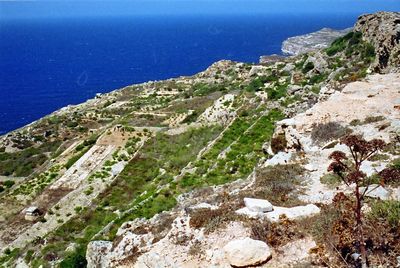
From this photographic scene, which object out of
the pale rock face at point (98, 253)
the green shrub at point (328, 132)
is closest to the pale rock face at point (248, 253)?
the pale rock face at point (98, 253)

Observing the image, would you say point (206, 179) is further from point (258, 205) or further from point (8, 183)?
point (8, 183)

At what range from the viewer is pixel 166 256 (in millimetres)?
12867

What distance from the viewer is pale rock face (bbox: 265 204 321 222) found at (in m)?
13.8

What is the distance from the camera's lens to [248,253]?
12016 millimetres

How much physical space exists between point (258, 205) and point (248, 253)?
2432mm

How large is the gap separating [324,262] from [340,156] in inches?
107

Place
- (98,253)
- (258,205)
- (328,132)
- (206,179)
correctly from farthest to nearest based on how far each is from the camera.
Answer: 1. (206,179)
2. (328,132)
3. (98,253)
4. (258,205)

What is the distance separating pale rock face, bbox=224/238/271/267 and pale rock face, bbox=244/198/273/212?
6.45 ft

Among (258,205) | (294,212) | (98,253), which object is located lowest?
(98,253)

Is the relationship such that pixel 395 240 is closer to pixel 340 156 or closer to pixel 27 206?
pixel 340 156

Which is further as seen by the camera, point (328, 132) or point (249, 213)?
point (328, 132)

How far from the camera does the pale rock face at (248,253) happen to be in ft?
39.2

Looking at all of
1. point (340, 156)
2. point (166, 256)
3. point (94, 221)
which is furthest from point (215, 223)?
point (94, 221)

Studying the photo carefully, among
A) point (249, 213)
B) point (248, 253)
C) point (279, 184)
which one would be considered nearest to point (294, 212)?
point (249, 213)
